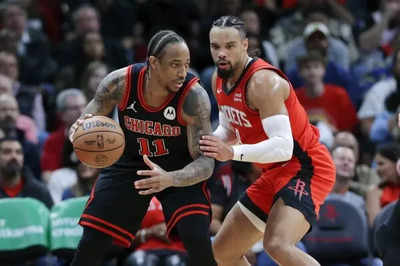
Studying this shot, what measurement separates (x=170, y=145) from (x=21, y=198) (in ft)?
7.31

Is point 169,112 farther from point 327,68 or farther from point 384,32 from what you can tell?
point 384,32

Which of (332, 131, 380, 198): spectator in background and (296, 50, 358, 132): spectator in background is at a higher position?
(296, 50, 358, 132): spectator in background

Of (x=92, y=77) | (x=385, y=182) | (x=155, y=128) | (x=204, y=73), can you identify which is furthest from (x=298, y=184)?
(x=92, y=77)

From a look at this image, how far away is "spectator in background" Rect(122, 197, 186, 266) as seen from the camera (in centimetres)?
732

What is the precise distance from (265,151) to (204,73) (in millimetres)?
4469

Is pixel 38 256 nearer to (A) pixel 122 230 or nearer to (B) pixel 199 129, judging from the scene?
(A) pixel 122 230

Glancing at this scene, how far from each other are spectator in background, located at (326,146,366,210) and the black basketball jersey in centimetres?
263

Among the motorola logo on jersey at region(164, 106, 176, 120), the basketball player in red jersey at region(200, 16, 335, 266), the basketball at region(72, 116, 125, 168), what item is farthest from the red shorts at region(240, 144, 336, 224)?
the basketball at region(72, 116, 125, 168)

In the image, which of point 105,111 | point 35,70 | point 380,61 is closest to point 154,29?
point 35,70

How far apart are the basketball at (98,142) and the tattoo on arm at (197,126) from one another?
47 cm

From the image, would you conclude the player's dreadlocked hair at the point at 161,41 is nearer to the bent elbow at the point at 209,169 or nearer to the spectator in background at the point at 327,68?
the bent elbow at the point at 209,169

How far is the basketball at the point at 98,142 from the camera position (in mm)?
5621

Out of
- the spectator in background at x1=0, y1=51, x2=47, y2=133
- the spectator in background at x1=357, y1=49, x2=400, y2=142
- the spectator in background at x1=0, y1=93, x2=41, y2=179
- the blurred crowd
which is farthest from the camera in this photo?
Result: the spectator in background at x1=0, y1=51, x2=47, y2=133

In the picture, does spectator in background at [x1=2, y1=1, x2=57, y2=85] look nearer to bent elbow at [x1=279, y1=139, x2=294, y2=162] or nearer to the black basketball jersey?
the black basketball jersey
